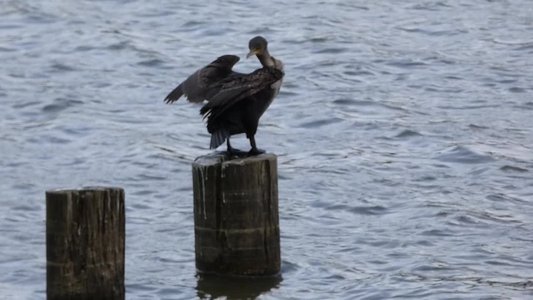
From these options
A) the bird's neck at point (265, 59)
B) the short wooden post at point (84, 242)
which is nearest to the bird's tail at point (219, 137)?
the bird's neck at point (265, 59)

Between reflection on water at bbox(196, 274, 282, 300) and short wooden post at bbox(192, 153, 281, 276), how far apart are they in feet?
0.15

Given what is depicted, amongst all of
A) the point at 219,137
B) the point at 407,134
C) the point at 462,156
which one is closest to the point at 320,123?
the point at 407,134

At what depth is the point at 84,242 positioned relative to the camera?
670 centimetres

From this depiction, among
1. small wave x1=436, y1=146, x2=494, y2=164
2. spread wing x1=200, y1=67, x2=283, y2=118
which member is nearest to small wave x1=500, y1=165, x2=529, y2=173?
small wave x1=436, y1=146, x2=494, y2=164

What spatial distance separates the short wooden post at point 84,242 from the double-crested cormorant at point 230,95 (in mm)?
1331

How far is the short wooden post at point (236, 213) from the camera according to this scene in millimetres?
7586

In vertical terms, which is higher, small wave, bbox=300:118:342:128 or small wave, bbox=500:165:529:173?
small wave, bbox=300:118:342:128

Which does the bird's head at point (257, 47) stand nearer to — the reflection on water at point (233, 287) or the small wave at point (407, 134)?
the reflection on water at point (233, 287)

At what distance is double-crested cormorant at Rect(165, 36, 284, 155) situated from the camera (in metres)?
7.95

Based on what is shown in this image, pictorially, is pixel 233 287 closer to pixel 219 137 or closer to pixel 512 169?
pixel 219 137

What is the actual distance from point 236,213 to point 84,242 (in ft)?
3.92

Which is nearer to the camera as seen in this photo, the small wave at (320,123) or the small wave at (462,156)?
the small wave at (462,156)

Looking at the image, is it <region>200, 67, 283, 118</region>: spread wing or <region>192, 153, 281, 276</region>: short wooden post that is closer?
<region>192, 153, 281, 276</region>: short wooden post

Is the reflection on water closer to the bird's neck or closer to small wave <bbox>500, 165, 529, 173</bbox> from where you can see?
the bird's neck
